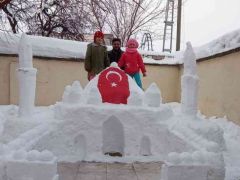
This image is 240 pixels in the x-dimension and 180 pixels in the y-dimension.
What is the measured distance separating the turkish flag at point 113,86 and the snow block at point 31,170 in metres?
2.93

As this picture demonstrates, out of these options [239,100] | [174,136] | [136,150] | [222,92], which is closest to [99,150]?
[136,150]

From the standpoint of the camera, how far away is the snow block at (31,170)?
4.62 meters

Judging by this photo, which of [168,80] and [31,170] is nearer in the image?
[31,170]

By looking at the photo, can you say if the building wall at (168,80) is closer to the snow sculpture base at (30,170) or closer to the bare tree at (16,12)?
the bare tree at (16,12)

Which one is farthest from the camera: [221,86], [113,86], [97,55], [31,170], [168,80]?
[168,80]

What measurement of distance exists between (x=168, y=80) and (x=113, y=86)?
664 centimetres

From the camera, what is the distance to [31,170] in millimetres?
4668

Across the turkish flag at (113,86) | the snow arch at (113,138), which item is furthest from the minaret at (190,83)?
→ the snow arch at (113,138)

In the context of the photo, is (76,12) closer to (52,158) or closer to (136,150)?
(136,150)

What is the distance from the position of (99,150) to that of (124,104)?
952 mm

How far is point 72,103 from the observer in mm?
7141

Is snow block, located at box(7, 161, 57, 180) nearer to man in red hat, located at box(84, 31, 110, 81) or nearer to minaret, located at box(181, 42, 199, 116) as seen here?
minaret, located at box(181, 42, 199, 116)

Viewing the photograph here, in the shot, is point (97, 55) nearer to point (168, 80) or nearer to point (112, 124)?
point (112, 124)

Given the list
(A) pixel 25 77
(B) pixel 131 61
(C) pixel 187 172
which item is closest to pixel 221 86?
(B) pixel 131 61
